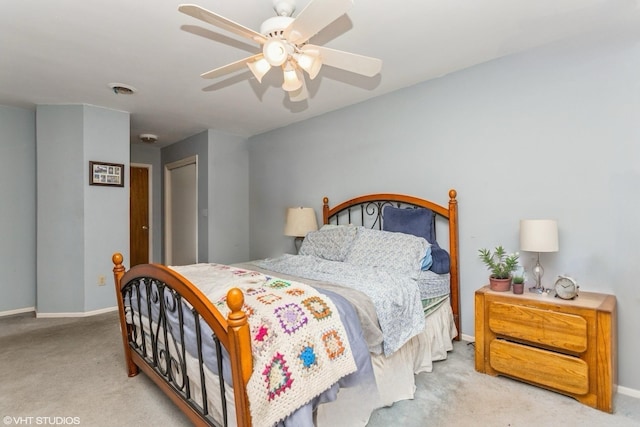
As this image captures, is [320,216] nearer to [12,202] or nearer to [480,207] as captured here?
[480,207]

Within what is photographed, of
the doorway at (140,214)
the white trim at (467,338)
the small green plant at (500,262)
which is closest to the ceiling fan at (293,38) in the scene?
the small green plant at (500,262)

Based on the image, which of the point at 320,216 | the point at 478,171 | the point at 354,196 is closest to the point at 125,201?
the point at 320,216

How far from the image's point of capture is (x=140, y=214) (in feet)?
18.8

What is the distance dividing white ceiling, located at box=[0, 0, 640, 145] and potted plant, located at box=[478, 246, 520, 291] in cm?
150

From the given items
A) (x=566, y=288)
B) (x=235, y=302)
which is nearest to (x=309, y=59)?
(x=235, y=302)

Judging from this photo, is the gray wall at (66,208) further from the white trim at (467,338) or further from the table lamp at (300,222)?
the white trim at (467,338)

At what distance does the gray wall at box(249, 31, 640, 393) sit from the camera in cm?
211

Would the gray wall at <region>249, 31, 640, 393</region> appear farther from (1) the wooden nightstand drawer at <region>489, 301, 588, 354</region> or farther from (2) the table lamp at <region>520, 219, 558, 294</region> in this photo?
(1) the wooden nightstand drawer at <region>489, 301, 588, 354</region>

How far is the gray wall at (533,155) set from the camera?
2105 mm

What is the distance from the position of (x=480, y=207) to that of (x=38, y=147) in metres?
4.51

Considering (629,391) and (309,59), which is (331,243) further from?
(629,391)

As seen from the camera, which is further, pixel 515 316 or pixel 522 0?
pixel 515 316

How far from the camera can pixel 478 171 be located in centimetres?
273

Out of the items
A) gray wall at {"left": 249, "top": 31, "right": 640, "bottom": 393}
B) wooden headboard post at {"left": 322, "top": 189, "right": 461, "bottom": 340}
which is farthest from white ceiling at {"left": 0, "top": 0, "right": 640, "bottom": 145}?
wooden headboard post at {"left": 322, "top": 189, "right": 461, "bottom": 340}
